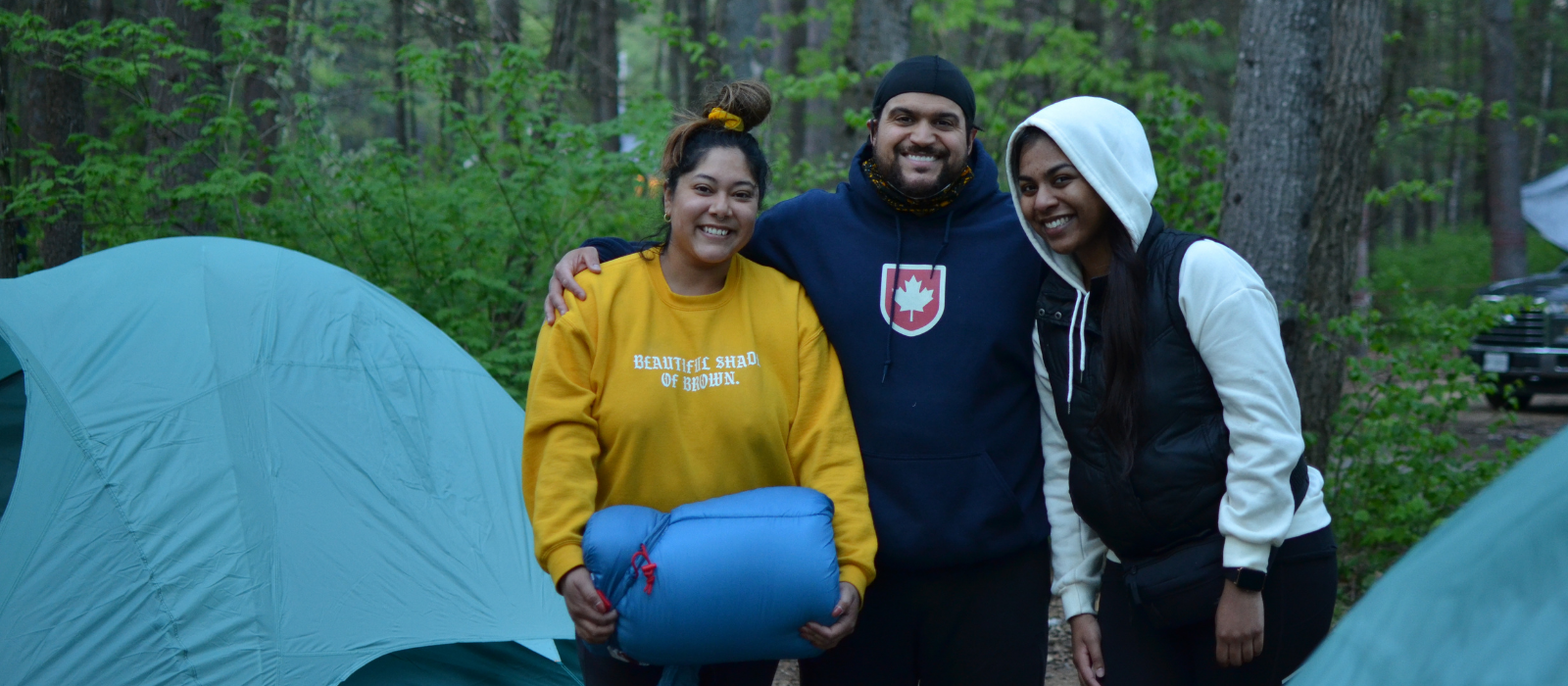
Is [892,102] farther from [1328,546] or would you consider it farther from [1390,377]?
[1390,377]

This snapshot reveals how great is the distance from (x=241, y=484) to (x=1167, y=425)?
2.74 metres

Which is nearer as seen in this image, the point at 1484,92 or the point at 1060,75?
the point at 1060,75

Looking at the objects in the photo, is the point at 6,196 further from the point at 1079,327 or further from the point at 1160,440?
the point at 1160,440

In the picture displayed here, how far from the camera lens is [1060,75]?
11039 mm

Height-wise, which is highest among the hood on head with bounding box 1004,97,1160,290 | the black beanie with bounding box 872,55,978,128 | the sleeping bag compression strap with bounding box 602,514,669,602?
the black beanie with bounding box 872,55,978,128

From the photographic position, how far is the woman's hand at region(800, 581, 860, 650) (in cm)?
222

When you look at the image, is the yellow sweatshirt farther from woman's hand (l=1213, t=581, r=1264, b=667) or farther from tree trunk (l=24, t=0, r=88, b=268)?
tree trunk (l=24, t=0, r=88, b=268)

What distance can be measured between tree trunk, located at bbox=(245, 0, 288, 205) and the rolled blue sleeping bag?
197 inches

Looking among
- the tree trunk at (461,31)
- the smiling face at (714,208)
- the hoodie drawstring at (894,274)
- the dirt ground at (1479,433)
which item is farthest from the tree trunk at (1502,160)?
the smiling face at (714,208)

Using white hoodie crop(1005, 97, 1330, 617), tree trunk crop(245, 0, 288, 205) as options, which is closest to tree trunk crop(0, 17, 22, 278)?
tree trunk crop(245, 0, 288, 205)

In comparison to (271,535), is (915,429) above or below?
above

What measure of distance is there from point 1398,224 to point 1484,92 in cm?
2125

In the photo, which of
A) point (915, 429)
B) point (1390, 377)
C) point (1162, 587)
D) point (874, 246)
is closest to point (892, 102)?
point (874, 246)

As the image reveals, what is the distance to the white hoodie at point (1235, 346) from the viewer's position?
81.6 inches
